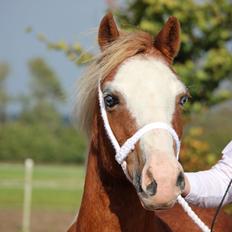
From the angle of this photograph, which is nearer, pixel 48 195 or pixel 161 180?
pixel 161 180

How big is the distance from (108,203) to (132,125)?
46 cm

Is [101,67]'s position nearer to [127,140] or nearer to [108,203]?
[127,140]

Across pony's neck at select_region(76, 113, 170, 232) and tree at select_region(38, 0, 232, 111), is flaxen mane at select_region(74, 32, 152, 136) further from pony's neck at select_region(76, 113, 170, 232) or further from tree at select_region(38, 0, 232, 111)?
tree at select_region(38, 0, 232, 111)

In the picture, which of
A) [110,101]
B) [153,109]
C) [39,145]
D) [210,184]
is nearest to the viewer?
[153,109]

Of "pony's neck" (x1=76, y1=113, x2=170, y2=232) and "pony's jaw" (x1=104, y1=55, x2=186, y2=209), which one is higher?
"pony's jaw" (x1=104, y1=55, x2=186, y2=209)

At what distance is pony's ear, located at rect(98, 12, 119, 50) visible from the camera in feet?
10.1

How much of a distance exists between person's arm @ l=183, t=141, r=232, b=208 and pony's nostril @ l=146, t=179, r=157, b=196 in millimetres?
388

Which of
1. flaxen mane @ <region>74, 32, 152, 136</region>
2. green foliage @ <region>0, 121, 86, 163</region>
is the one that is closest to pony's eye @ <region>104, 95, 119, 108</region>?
flaxen mane @ <region>74, 32, 152, 136</region>

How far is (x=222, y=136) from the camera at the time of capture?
15820 millimetres

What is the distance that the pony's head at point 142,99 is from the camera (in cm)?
246

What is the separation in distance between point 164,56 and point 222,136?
42.8ft

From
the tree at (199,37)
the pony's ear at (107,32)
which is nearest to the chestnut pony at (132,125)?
the pony's ear at (107,32)

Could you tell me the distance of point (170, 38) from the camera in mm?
3125

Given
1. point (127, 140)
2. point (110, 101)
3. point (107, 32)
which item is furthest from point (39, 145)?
point (127, 140)
